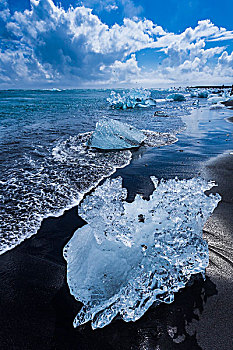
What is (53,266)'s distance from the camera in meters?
2.11

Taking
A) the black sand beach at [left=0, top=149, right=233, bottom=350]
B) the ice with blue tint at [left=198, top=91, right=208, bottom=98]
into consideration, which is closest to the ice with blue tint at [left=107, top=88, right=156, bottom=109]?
the ice with blue tint at [left=198, top=91, right=208, bottom=98]

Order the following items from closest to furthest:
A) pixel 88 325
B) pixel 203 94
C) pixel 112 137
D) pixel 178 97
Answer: pixel 88 325 → pixel 112 137 → pixel 178 97 → pixel 203 94

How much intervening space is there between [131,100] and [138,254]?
25584 mm

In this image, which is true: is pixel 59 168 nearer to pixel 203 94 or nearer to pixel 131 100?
pixel 131 100

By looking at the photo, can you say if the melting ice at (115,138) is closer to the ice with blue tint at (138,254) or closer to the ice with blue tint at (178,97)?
the ice with blue tint at (138,254)

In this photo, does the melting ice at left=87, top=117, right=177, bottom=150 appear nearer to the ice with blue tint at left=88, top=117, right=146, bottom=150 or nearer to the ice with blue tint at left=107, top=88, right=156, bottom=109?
the ice with blue tint at left=88, top=117, right=146, bottom=150

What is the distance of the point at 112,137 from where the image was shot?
6820 millimetres

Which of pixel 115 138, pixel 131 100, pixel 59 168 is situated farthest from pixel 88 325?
pixel 131 100

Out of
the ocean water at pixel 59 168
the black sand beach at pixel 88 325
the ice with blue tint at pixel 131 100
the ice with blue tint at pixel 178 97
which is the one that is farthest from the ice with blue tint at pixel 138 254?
the ice with blue tint at pixel 178 97

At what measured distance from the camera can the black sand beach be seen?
1400 millimetres

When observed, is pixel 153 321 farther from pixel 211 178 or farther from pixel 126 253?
→ pixel 211 178

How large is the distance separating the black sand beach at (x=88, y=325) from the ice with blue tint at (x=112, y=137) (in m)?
4.88

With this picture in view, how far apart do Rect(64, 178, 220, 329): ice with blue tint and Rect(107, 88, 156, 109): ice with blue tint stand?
20223mm

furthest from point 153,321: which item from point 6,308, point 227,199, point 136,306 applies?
point 227,199
